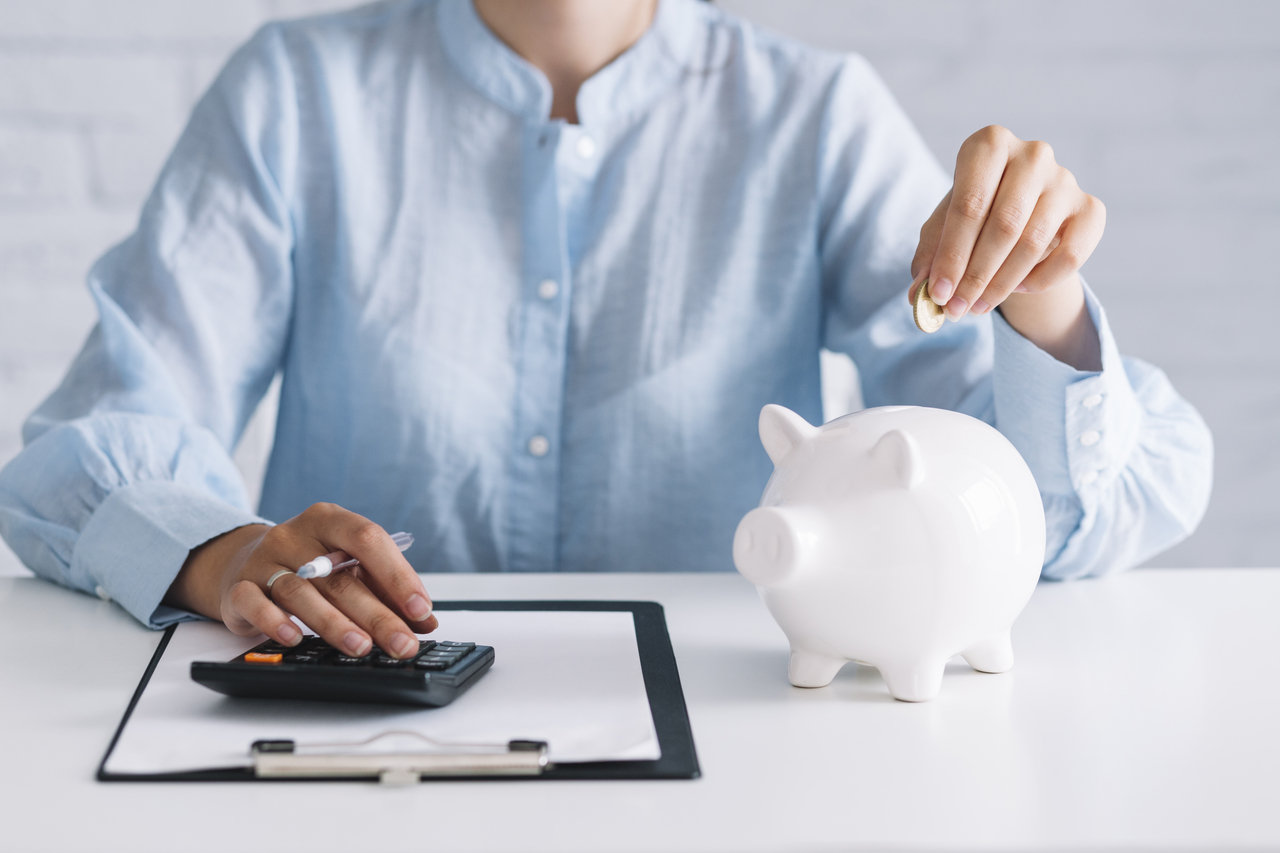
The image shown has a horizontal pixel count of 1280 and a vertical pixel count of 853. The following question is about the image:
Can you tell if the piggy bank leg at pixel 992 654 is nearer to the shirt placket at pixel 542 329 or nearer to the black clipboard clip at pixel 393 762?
the black clipboard clip at pixel 393 762

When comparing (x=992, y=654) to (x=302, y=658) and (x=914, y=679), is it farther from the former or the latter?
(x=302, y=658)

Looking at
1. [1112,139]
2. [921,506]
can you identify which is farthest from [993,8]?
[921,506]

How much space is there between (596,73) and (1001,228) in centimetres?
46

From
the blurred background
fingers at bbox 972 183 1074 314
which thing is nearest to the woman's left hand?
fingers at bbox 972 183 1074 314

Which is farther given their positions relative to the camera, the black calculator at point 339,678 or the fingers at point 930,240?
the fingers at point 930,240

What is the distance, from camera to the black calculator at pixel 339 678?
36 cm

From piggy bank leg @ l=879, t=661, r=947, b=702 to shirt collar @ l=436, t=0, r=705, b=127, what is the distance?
0.56 meters

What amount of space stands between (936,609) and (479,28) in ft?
2.07

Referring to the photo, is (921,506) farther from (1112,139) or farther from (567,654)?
(1112,139)

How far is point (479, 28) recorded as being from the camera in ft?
2.67

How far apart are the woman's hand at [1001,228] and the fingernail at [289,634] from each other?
12.2 inches

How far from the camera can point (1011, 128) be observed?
1222 millimetres

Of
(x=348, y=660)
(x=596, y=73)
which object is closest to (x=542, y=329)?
(x=596, y=73)

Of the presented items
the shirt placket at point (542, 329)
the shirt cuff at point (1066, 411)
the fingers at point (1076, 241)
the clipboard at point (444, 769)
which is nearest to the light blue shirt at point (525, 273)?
the shirt placket at point (542, 329)
